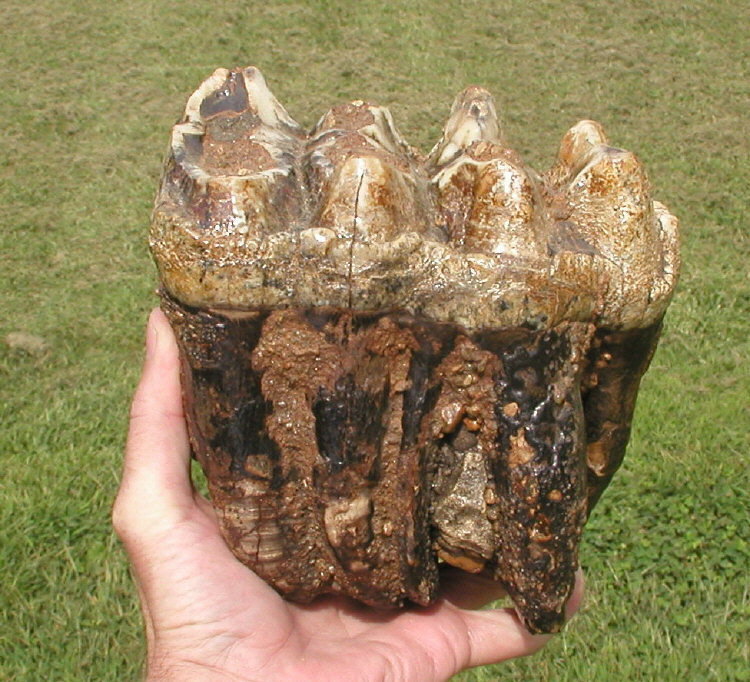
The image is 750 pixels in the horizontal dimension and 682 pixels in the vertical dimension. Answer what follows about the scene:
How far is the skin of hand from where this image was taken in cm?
179

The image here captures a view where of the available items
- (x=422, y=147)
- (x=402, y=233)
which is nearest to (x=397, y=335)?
(x=402, y=233)

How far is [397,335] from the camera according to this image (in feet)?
5.27

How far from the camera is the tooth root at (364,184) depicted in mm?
1536

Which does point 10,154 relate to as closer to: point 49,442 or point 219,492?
point 49,442

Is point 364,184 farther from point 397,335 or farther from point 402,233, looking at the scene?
point 397,335

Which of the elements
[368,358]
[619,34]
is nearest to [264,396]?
[368,358]

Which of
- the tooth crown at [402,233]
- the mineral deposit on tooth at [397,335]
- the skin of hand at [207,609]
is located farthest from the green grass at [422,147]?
the tooth crown at [402,233]

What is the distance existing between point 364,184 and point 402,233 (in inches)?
3.9

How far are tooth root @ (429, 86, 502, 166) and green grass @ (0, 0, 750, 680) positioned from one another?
5.57ft

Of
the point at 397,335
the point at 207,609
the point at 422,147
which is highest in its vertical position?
the point at 397,335

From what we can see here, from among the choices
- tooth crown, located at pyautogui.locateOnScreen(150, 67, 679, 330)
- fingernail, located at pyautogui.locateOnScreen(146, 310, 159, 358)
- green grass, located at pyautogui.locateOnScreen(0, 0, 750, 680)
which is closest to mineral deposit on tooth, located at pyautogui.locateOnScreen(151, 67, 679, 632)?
tooth crown, located at pyautogui.locateOnScreen(150, 67, 679, 330)

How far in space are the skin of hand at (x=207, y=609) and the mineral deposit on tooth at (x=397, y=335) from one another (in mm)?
92

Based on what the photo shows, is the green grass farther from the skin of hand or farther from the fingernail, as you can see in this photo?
the fingernail

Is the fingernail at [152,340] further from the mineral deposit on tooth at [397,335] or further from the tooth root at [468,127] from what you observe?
the tooth root at [468,127]
